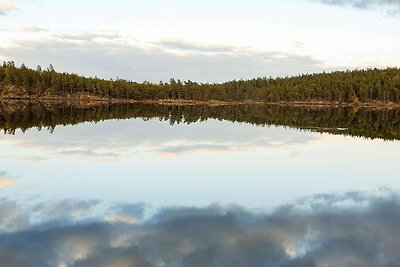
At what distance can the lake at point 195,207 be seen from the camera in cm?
1204

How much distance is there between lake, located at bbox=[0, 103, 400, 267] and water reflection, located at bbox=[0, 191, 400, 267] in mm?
32

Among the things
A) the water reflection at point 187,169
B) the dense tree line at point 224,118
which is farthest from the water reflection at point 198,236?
the dense tree line at point 224,118

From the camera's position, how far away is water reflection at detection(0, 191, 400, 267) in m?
11.6

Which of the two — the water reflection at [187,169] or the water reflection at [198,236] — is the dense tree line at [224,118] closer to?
the water reflection at [187,169]

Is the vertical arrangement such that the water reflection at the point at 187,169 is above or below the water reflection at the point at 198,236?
below

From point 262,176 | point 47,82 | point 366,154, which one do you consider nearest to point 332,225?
point 262,176

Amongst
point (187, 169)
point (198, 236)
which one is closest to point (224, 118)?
point (187, 169)

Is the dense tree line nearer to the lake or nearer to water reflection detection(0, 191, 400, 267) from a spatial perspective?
the lake

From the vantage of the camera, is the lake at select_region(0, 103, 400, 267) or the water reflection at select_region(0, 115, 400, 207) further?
the water reflection at select_region(0, 115, 400, 207)

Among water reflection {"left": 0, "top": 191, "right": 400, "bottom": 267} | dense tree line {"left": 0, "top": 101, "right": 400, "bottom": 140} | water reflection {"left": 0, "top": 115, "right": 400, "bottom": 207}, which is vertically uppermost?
water reflection {"left": 0, "top": 191, "right": 400, "bottom": 267}

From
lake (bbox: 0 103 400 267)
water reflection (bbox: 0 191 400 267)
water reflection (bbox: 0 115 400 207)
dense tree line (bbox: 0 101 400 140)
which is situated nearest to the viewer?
water reflection (bbox: 0 191 400 267)

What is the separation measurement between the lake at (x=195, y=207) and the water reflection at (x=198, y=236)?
3 cm

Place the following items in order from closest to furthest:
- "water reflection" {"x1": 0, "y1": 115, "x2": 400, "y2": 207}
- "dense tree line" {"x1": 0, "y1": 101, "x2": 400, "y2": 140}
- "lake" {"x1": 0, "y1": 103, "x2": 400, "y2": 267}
A: "lake" {"x1": 0, "y1": 103, "x2": 400, "y2": 267} < "water reflection" {"x1": 0, "y1": 115, "x2": 400, "y2": 207} < "dense tree line" {"x1": 0, "y1": 101, "x2": 400, "y2": 140}

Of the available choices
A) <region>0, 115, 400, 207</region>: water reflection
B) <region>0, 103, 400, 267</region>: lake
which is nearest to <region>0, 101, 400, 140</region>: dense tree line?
<region>0, 115, 400, 207</region>: water reflection
